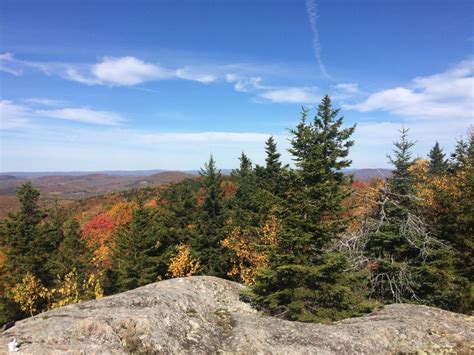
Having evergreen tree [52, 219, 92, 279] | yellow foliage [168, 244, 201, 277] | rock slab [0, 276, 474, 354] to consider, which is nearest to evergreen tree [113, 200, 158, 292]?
yellow foliage [168, 244, 201, 277]

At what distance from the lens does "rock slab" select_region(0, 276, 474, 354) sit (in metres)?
6.36

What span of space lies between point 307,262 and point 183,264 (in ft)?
61.5

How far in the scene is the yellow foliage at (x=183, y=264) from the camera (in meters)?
31.7

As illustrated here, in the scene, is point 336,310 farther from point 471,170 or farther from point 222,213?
point 222,213

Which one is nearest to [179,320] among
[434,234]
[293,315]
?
[293,315]

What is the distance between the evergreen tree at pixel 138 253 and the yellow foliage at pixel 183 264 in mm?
1864

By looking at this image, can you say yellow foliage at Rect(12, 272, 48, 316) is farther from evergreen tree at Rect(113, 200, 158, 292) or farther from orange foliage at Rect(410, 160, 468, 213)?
orange foliage at Rect(410, 160, 468, 213)

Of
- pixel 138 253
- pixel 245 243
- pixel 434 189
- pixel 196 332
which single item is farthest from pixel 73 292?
pixel 434 189

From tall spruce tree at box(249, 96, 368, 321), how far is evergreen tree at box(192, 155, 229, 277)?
18.3 m

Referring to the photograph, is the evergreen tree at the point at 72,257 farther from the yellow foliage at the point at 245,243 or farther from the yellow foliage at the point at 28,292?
the yellow foliage at the point at 245,243

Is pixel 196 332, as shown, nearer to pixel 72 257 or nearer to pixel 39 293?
pixel 39 293

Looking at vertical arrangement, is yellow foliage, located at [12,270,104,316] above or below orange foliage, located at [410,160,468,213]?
below

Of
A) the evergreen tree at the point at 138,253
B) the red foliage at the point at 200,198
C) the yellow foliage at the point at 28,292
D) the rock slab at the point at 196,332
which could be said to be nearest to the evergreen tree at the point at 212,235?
the red foliage at the point at 200,198

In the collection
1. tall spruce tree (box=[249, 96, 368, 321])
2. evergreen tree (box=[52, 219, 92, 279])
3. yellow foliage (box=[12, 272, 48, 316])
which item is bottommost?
yellow foliage (box=[12, 272, 48, 316])
